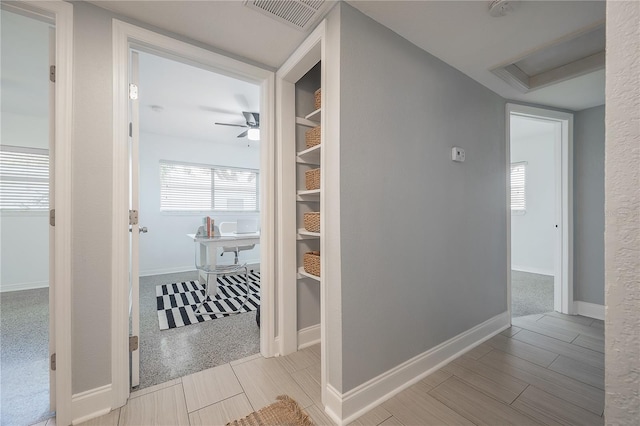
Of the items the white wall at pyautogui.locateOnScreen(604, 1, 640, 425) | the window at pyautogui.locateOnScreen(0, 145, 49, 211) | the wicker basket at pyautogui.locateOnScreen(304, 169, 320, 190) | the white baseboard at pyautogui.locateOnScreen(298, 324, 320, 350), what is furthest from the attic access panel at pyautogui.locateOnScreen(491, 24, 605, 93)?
the window at pyautogui.locateOnScreen(0, 145, 49, 211)

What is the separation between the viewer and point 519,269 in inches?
204

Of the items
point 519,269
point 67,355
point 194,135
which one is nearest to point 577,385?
point 67,355

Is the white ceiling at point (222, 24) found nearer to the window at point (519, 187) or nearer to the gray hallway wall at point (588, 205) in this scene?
the gray hallway wall at point (588, 205)

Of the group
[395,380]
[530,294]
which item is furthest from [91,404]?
[530,294]

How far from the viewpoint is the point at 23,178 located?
372 centimetres

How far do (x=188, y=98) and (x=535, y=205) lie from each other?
6158 millimetres

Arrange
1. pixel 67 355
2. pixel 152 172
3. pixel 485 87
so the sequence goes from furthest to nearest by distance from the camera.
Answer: pixel 152 172, pixel 485 87, pixel 67 355

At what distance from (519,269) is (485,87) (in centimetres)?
438

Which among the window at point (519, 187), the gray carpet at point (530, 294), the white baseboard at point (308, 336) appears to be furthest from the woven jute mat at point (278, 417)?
the window at point (519, 187)

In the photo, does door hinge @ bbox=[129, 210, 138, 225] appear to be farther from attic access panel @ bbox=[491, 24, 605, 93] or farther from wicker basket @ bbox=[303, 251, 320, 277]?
attic access panel @ bbox=[491, 24, 605, 93]

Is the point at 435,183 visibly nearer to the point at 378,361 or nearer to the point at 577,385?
the point at 378,361

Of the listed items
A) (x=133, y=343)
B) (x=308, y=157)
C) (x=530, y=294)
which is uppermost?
(x=308, y=157)

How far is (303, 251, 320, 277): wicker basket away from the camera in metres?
→ 1.83

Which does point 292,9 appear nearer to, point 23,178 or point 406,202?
point 406,202
